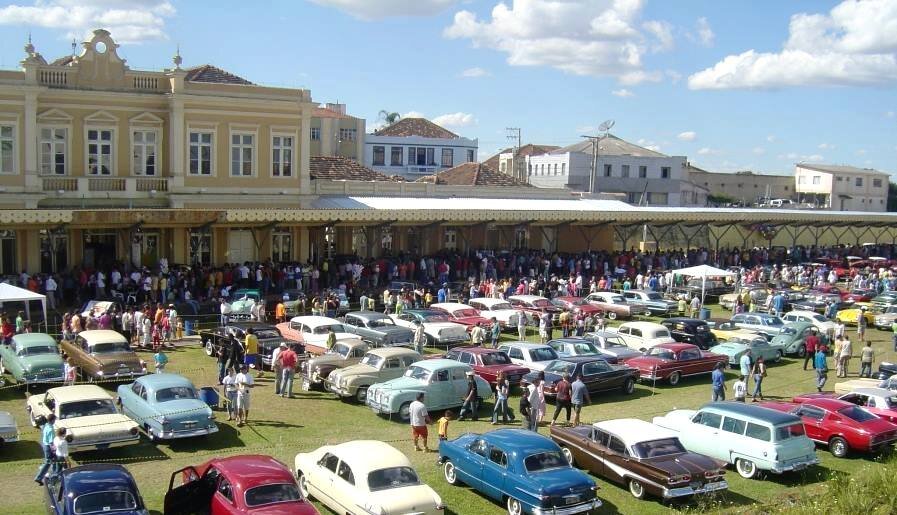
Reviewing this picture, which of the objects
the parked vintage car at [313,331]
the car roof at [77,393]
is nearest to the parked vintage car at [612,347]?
the parked vintage car at [313,331]

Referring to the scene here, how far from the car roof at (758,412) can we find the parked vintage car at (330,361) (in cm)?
961

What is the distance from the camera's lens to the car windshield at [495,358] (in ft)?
78.2

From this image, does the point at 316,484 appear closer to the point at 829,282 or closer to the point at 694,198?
the point at 829,282

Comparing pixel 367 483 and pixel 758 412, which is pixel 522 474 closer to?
pixel 367 483

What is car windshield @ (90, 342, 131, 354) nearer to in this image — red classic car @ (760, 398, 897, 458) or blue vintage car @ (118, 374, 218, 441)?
blue vintage car @ (118, 374, 218, 441)

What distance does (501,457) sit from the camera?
15.0 meters

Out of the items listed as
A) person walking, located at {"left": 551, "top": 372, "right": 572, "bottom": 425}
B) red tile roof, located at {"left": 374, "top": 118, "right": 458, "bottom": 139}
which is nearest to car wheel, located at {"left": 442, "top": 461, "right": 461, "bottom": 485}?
person walking, located at {"left": 551, "top": 372, "right": 572, "bottom": 425}

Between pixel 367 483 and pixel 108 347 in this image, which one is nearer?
pixel 367 483

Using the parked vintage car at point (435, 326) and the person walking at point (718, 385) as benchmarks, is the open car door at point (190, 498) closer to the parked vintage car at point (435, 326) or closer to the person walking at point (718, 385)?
the person walking at point (718, 385)

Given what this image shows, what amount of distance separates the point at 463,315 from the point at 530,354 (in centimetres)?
752

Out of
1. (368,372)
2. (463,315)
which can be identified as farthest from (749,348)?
(368,372)

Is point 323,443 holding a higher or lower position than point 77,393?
lower

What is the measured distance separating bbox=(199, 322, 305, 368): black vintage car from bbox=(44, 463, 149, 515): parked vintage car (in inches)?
439

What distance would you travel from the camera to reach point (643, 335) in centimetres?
2923
